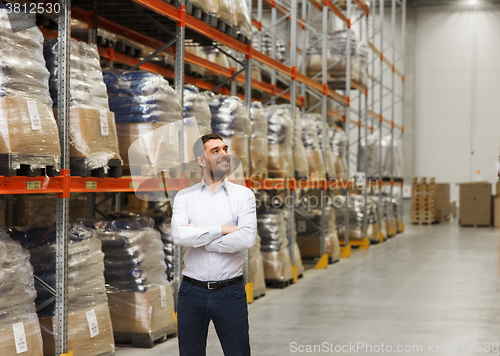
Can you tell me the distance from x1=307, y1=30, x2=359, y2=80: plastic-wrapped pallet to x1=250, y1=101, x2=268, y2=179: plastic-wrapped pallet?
527 centimetres

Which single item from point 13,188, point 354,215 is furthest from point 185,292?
point 354,215

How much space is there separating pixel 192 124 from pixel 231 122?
3.43ft

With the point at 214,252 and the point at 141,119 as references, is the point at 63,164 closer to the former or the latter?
the point at 141,119

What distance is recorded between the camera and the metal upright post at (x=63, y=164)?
427 centimetres

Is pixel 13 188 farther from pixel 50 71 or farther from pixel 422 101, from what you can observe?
pixel 422 101

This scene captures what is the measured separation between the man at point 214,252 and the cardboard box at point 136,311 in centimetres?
180

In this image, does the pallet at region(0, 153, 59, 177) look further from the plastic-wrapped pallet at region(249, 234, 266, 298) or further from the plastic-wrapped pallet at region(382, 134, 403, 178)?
the plastic-wrapped pallet at region(382, 134, 403, 178)

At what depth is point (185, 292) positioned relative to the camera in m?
3.38

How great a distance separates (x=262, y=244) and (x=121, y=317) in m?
3.44

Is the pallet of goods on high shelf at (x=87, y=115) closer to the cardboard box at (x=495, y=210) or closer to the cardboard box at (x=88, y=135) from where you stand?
the cardboard box at (x=88, y=135)

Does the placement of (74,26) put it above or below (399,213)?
above

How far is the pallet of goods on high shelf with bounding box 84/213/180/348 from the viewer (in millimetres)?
5137

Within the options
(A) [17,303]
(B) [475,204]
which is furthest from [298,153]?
(B) [475,204]

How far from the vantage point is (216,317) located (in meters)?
3.30
